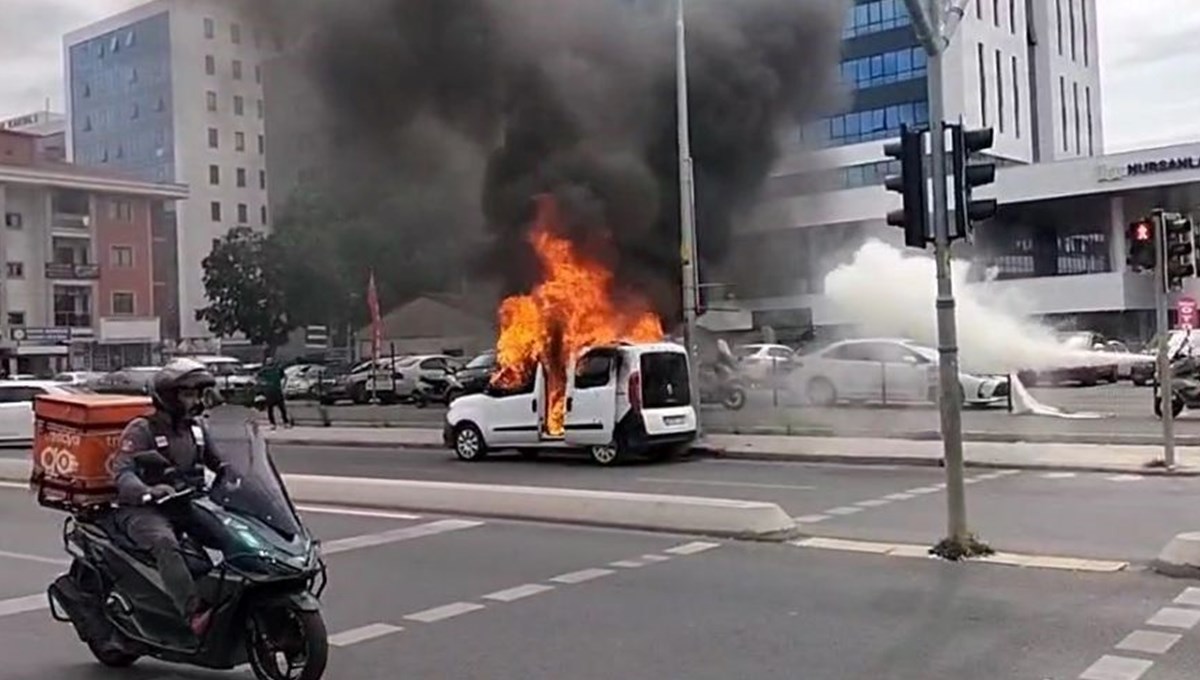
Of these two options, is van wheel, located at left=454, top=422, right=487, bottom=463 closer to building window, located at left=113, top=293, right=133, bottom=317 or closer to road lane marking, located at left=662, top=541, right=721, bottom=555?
road lane marking, located at left=662, top=541, right=721, bottom=555

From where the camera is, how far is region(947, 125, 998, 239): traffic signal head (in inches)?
366

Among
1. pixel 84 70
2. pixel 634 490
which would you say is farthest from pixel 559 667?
pixel 84 70

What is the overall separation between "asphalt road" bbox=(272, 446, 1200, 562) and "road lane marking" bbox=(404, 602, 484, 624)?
156 inches

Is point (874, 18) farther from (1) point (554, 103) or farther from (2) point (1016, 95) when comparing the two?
(1) point (554, 103)

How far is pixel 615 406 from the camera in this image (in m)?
17.3

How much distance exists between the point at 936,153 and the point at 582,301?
12.7 metres

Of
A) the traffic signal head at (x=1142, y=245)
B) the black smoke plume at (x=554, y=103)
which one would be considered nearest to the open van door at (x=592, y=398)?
the black smoke plume at (x=554, y=103)

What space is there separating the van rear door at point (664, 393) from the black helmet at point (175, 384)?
1133 cm

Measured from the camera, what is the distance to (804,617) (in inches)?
290

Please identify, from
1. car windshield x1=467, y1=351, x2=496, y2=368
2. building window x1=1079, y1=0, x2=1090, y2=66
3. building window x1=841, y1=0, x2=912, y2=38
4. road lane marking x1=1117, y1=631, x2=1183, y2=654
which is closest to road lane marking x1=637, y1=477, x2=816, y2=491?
road lane marking x1=1117, y1=631, x2=1183, y2=654

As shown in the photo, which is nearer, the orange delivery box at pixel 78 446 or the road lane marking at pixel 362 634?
the orange delivery box at pixel 78 446

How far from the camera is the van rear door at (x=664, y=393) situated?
57.1 ft

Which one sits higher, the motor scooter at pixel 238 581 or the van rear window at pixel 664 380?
the van rear window at pixel 664 380

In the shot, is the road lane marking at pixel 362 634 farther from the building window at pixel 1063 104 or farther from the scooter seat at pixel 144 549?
the building window at pixel 1063 104
